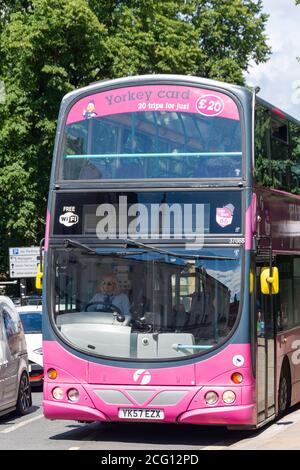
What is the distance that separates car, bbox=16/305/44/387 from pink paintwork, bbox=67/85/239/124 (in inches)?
387

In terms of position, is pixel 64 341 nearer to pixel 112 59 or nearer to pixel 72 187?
pixel 72 187

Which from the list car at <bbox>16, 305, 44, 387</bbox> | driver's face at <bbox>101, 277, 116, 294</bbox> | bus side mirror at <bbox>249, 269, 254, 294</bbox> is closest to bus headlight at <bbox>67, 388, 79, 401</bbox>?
driver's face at <bbox>101, 277, 116, 294</bbox>

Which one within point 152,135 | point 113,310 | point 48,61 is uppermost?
point 48,61

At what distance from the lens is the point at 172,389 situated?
12703mm

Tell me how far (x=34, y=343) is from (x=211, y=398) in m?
10.9

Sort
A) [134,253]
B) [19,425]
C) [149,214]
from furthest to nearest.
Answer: [19,425] → [149,214] → [134,253]

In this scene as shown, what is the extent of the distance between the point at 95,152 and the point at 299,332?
4827mm

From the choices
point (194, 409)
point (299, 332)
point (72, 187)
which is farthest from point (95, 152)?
point (299, 332)

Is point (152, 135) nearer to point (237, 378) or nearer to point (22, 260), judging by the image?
point (237, 378)

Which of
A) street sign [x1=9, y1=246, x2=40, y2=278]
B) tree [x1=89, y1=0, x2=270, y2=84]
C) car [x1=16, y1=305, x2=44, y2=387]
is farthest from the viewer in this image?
tree [x1=89, y1=0, x2=270, y2=84]

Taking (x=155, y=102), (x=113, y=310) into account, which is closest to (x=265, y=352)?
(x=113, y=310)

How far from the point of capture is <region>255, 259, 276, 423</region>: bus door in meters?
13.3

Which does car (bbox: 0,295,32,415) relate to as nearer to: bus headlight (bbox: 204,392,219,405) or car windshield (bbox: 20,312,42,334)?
bus headlight (bbox: 204,392,219,405)
